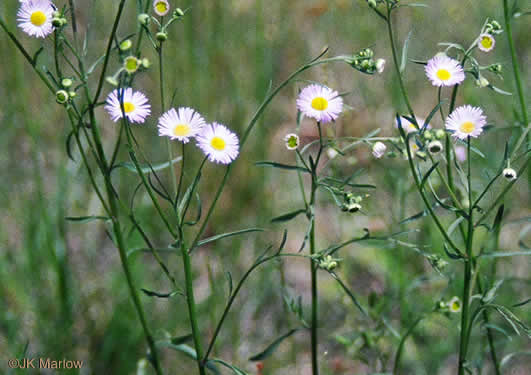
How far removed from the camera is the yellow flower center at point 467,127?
1.22 meters

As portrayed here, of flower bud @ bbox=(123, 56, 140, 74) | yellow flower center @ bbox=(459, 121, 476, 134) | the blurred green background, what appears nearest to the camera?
flower bud @ bbox=(123, 56, 140, 74)

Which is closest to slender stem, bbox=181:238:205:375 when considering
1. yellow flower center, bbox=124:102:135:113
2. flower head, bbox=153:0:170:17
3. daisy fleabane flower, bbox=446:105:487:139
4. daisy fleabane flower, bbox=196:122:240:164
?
daisy fleabane flower, bbox=196:122:240:164

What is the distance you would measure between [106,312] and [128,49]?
1.26m

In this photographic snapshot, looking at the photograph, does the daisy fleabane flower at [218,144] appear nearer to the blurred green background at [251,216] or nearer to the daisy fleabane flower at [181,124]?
the daisy fleabane flower at [181,124]

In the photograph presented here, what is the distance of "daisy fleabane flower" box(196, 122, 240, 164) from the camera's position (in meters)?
1.23

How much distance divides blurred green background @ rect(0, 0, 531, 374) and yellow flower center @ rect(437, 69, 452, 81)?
1.54 feet

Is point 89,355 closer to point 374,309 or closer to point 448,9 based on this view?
point 374,309

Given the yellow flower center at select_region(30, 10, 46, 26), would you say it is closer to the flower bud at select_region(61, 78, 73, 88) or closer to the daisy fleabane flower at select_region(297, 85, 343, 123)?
the flower bud at select_region(61, 78, 73, 88)

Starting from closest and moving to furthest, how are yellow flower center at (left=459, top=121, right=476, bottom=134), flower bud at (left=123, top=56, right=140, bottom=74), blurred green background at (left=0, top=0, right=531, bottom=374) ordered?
flower bud at (left=123, top=56, right=140, bottom=74)
yellow flower center at (left=459, top=121, right=476, bottom=134)
blurred green background at (left=0, top=0, right=531, bottom=374)

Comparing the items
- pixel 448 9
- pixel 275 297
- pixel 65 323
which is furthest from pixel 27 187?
pixel 448 9

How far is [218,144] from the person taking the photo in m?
1.27

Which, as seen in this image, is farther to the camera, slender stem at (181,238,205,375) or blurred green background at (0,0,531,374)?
blurred green background at (0,0,531,374)

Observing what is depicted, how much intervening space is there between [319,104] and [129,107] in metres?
0.41

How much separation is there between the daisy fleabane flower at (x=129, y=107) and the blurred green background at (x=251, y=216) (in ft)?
1.31
